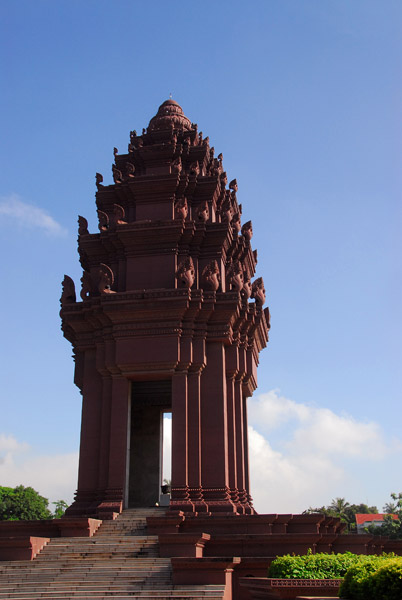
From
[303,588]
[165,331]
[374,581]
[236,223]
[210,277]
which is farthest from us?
[236,223]

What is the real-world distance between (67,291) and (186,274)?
452cm

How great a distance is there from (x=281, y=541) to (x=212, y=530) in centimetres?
208

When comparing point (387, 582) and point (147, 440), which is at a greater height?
point (147, 440)

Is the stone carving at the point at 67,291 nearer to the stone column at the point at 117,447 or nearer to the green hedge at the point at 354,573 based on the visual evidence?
the stone column at the point at 117,447

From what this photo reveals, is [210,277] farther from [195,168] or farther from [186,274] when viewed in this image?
[195,168]

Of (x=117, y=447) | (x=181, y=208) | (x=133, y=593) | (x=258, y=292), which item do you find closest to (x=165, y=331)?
(x=117, y=447)

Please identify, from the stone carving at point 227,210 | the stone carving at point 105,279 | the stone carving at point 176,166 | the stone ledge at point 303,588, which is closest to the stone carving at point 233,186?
the stone carving at point 227,210

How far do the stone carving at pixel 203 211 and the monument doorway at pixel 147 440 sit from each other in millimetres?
6208

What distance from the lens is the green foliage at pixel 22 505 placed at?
212ft

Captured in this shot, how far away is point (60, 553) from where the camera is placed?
15359mm

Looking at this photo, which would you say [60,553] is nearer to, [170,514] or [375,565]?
[170,514]

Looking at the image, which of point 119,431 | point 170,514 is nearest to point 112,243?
point 119,431

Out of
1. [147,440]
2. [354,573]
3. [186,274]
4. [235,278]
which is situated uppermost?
[235,278]

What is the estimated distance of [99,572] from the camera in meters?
14.0
